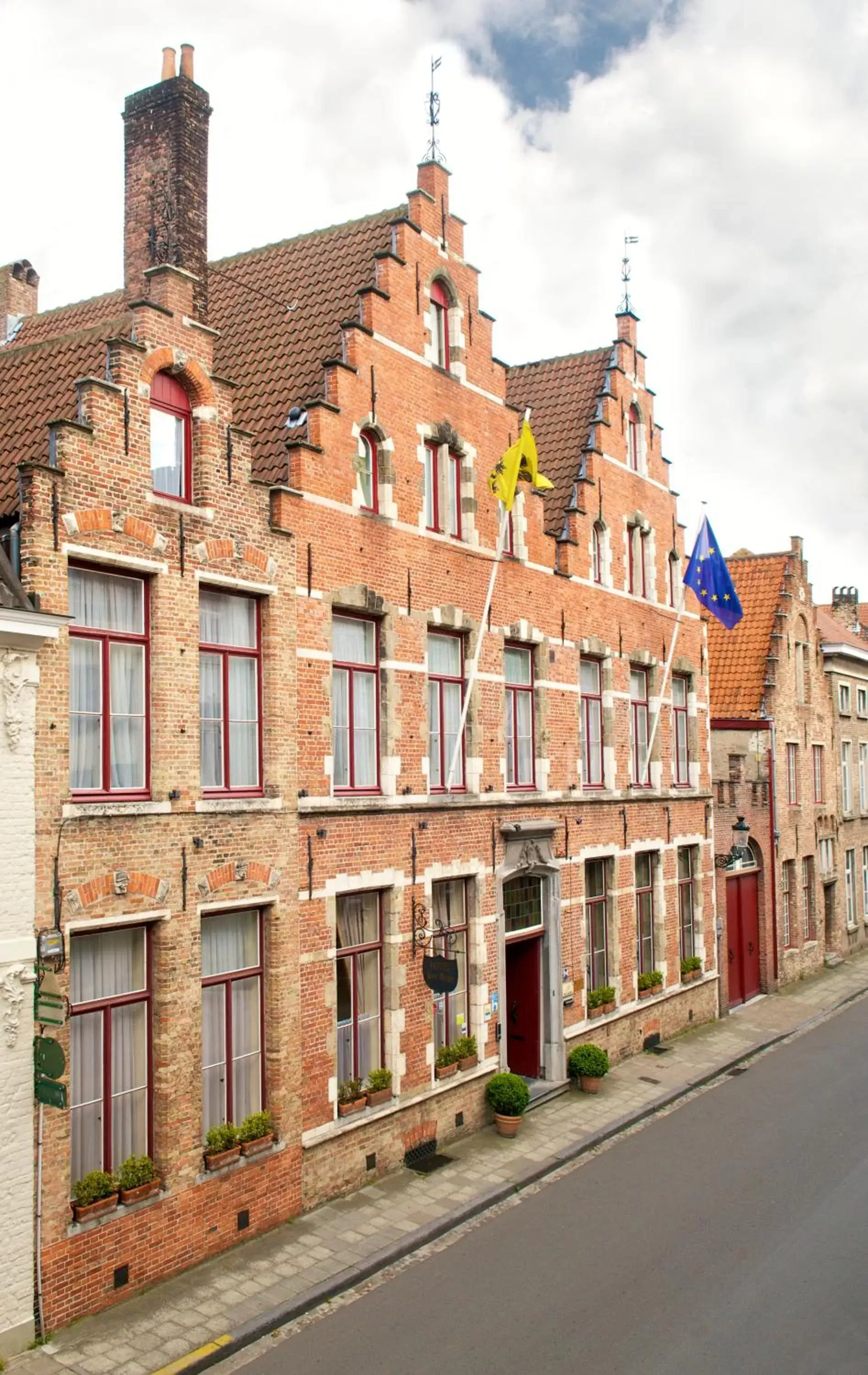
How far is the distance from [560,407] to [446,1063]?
12.7m

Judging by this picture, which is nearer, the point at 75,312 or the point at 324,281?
the point at 324,281

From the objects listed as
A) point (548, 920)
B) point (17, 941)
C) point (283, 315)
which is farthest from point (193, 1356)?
point (283, 315)

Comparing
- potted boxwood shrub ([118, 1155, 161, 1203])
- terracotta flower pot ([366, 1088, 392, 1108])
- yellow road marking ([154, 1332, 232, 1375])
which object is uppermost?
potted boxwood shrub ([118, 1155, 161, 1203])

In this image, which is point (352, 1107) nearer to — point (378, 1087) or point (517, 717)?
point (378, 1087)

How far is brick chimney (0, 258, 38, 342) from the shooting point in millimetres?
19125

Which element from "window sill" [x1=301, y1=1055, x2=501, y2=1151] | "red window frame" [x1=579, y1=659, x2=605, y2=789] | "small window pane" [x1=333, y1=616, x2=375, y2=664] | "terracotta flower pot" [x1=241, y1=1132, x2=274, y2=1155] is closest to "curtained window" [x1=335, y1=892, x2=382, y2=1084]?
"window sill" [x1=301, y1=1055, x2=501, y2=1151]

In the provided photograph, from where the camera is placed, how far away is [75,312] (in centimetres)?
1736

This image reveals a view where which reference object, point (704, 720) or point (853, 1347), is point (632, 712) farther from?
point (853, 1347)

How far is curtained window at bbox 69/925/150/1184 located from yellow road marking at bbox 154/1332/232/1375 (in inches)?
70.4

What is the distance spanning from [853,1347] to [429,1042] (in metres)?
6.43

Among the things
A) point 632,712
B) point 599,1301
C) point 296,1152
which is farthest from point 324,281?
point 599,1301

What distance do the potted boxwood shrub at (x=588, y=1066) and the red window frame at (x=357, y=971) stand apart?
4.55 meters

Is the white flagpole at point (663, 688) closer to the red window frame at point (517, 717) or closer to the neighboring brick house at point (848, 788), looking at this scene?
the red window frame at point (517, 717)

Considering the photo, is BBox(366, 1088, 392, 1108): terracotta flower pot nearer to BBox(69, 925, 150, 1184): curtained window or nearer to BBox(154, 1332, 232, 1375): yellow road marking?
BBox(69, 925, 150, 1184): curtained window
